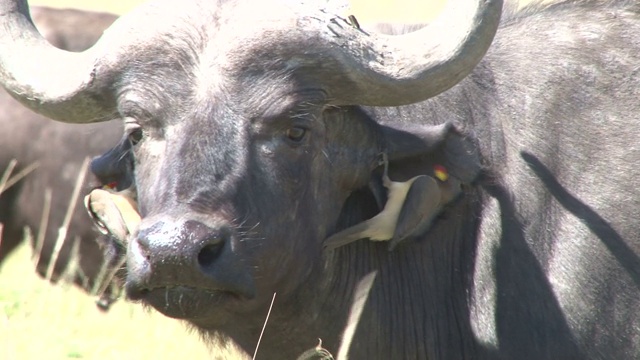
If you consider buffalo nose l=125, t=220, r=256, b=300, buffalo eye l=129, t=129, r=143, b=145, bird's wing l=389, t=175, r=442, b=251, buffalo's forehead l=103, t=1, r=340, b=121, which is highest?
buffalo's forehead l=103, t=1, r=340, b=121

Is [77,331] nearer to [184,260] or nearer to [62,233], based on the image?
[62,233]

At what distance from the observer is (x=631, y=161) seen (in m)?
5.81

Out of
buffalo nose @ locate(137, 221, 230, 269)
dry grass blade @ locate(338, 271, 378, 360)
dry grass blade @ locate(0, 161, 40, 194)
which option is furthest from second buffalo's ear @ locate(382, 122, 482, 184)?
dry grass blade @ locate(0, 161, 40, 194)

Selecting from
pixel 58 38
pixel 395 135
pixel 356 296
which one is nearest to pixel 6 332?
pixel 356 296

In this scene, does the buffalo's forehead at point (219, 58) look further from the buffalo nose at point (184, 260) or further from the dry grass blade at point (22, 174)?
the dry grass blade at point (22, 174)

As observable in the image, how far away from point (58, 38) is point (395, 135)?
5.27 m

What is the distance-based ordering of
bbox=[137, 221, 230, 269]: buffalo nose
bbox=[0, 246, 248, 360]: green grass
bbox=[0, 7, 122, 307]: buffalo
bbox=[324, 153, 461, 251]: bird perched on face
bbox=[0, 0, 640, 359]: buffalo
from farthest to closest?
bbox=[0, 7, 122, 307]: buffalo
bbox=[0, 246, 248, 360]: green grass
bbox=[324, 153, 461, 251]: bird perched on face
bbox=[0, 0, 640, 359]: buffalo
bbox=[137, 221, 230, 269]: buffalo nose

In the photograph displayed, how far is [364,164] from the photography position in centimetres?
552

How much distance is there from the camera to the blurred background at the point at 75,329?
6.73m

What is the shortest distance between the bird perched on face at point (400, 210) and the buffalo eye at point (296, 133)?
0.50 metres

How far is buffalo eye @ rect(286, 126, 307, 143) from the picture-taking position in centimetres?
515

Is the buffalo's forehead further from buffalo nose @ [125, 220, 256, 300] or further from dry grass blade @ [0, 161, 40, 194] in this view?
dry grass blade @ [0, 161, 40, 194]

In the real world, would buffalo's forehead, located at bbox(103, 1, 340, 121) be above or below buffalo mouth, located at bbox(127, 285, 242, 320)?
above

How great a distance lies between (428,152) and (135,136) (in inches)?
51.0
